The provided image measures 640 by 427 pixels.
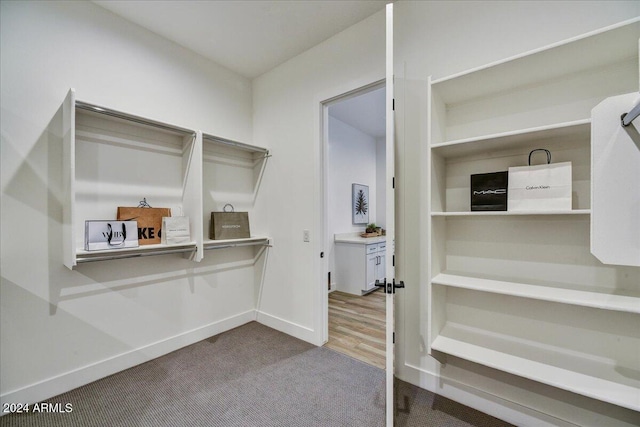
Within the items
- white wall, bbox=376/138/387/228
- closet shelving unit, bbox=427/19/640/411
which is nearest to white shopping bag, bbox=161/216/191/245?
closet shelving unit, bbox=427/19/640/411

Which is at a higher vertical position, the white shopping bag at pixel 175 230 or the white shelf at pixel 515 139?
the white shelf at pixel 515 139

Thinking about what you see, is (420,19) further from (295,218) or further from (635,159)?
(295,218)

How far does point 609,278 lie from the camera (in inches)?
51.5

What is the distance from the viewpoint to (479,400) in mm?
1698

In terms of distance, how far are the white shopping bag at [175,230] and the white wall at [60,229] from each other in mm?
297

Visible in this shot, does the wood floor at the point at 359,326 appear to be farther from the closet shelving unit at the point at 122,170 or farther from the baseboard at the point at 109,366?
the closet shelving unit at the point at 122,170

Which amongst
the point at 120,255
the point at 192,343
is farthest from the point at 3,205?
the point at 192,343

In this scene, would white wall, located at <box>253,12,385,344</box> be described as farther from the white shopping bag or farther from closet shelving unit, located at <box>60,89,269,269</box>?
the white shopping bag

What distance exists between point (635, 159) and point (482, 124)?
0.74 meters

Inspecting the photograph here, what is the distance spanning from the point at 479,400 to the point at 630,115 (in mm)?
1734

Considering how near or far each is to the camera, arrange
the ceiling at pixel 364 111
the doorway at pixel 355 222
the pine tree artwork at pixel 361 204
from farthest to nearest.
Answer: the pine tree artwork at pixel 361 204, the ceiling at pixel 364 111, the doorway at pixel 355 222

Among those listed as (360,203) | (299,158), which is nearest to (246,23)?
(299,158)

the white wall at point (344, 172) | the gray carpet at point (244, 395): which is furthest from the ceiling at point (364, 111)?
the gray carpet at point (244, 395)

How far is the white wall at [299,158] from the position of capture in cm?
235
